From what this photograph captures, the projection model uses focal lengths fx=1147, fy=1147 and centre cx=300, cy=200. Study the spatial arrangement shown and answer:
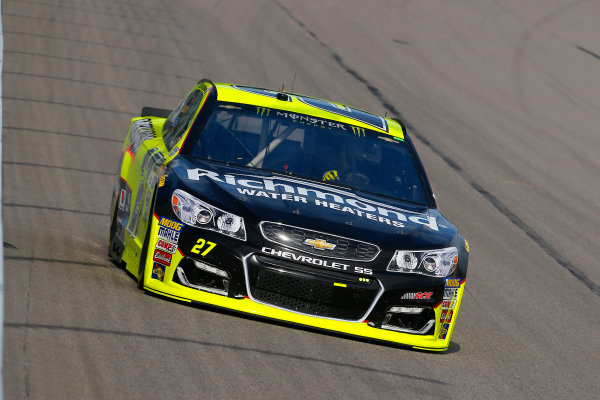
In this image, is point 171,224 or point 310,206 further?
point 310,206

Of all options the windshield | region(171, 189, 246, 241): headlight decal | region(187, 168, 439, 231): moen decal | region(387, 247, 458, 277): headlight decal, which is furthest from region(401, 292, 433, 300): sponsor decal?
the windshield

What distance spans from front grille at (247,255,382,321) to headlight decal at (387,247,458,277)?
21 cm

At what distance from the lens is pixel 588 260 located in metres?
12.1

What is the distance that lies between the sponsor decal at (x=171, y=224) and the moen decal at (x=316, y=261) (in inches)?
21.0

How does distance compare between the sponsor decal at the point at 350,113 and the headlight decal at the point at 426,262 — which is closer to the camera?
the headlight decal at the point at 426,262

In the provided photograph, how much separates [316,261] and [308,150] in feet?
4.77

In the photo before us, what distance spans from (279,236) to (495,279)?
3899 millimetres

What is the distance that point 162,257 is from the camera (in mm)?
6957

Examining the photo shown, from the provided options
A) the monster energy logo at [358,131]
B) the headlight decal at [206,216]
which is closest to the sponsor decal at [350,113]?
the monster energy logo at [358,131]

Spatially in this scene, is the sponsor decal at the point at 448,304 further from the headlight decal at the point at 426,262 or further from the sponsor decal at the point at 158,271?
the sponsor decal at the point at 158,271

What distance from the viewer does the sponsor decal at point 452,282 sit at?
281 inches

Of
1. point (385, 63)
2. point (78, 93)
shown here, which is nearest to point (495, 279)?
point (78, 93)

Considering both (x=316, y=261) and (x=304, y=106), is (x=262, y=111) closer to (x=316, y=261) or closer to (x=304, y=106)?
(x=304, y=106)

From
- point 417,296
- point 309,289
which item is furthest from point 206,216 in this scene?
point 417,296
